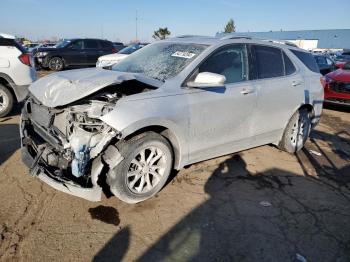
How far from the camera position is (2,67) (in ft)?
22.0

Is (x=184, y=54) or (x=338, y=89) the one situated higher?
(x=184, y=54)

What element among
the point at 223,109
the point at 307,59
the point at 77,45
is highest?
the point at 77,45

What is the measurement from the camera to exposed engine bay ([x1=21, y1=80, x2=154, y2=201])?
3.24 m

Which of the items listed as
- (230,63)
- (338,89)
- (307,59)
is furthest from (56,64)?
(230,63)

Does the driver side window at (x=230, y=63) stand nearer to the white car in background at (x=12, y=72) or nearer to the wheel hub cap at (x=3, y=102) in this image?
the white car in background at (x=12, y=72)

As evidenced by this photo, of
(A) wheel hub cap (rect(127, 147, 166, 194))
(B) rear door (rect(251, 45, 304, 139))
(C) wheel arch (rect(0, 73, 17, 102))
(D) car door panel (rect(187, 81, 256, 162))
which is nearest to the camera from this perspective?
(A) wheel hub cap (rect(127, 147, 166, 194))

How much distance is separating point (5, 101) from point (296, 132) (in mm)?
5743

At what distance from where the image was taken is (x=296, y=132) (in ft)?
18.2

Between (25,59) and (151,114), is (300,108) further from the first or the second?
(25,59)

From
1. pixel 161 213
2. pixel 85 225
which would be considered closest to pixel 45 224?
pixel 85 225

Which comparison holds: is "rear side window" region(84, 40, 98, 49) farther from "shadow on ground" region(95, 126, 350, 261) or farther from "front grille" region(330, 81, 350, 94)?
"shadow on ground" region(95, 126, 350, 261)

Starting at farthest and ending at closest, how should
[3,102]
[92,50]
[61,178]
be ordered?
1. [92,50]
2. [3,102]
3. [61,178]

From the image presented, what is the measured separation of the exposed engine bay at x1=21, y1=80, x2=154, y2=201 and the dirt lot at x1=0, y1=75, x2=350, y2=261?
1.30 feet

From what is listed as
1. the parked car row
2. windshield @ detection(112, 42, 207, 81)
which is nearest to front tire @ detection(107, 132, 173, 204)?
windshield @ detection(112, 42, 207, 81)
